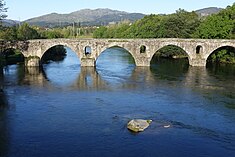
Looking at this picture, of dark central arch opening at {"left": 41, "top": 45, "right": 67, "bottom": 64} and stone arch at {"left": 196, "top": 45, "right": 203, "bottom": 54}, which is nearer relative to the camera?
stone arch at {"left": 196, "top": 45, "right": 203, "bottom": 54}

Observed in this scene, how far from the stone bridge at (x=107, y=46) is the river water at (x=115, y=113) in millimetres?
4926

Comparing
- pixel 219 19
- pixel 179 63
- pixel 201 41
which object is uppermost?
pixel 219 19

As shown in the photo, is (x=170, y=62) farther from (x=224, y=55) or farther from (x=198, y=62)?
(x=224, y=55)

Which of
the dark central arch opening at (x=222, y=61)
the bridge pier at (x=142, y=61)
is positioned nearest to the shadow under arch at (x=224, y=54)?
the dark central arch opening at (x=222, y=61)

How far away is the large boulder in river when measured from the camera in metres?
23.4

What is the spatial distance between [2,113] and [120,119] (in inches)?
374

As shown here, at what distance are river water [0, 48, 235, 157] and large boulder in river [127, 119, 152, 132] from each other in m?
0.38

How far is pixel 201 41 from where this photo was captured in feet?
167

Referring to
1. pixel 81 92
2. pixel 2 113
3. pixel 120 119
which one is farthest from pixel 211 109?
pixel 2 113

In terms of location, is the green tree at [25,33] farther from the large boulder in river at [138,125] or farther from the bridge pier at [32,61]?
the large boulder in river at [138,125]

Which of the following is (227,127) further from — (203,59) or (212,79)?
(203,59)

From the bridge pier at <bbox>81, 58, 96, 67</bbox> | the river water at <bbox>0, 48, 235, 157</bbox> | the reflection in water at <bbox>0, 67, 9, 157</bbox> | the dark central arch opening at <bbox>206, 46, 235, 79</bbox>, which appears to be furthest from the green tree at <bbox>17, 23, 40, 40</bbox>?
the dark central arch opening at <bbox>206, 46, 235, 79</bbox>

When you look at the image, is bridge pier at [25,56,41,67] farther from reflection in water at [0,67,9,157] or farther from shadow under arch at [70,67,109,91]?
reflection in water at [0,67,9,157]

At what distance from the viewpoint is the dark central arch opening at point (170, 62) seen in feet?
162
